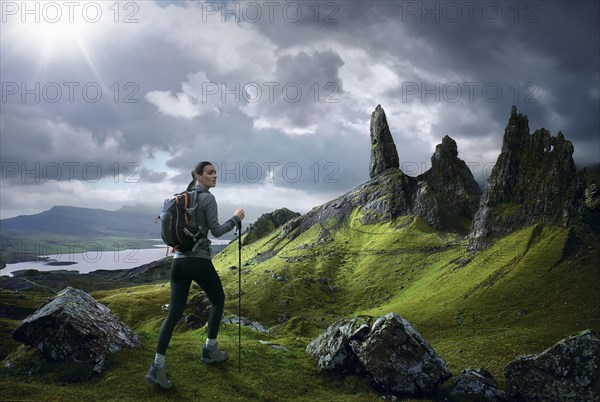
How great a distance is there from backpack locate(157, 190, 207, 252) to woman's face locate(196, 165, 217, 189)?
811 millimetres

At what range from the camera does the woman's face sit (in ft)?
39.4

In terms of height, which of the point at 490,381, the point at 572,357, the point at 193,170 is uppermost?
the point at 193,170

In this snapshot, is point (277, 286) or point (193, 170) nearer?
point (193, 170)

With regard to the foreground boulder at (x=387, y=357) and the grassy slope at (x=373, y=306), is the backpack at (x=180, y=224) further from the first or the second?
the foreground boulder at (x=387, y=357)

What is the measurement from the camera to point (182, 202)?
37.2 feet

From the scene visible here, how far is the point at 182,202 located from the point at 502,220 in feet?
404

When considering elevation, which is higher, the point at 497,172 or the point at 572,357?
the point at 497,172

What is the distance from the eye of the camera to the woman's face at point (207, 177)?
39.4 ft

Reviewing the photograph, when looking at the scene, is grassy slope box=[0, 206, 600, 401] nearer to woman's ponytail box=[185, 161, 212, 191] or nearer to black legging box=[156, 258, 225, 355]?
black legging box=[156, 258, 225, 355]

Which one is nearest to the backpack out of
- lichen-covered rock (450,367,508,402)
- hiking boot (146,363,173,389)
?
hiking boot (146,363,173,389)

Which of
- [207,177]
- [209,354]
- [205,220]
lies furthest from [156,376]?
[207,177]

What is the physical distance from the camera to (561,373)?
15992 mm

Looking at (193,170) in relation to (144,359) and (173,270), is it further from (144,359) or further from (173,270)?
(144,359)

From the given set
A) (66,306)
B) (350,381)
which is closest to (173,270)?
(66,306)
